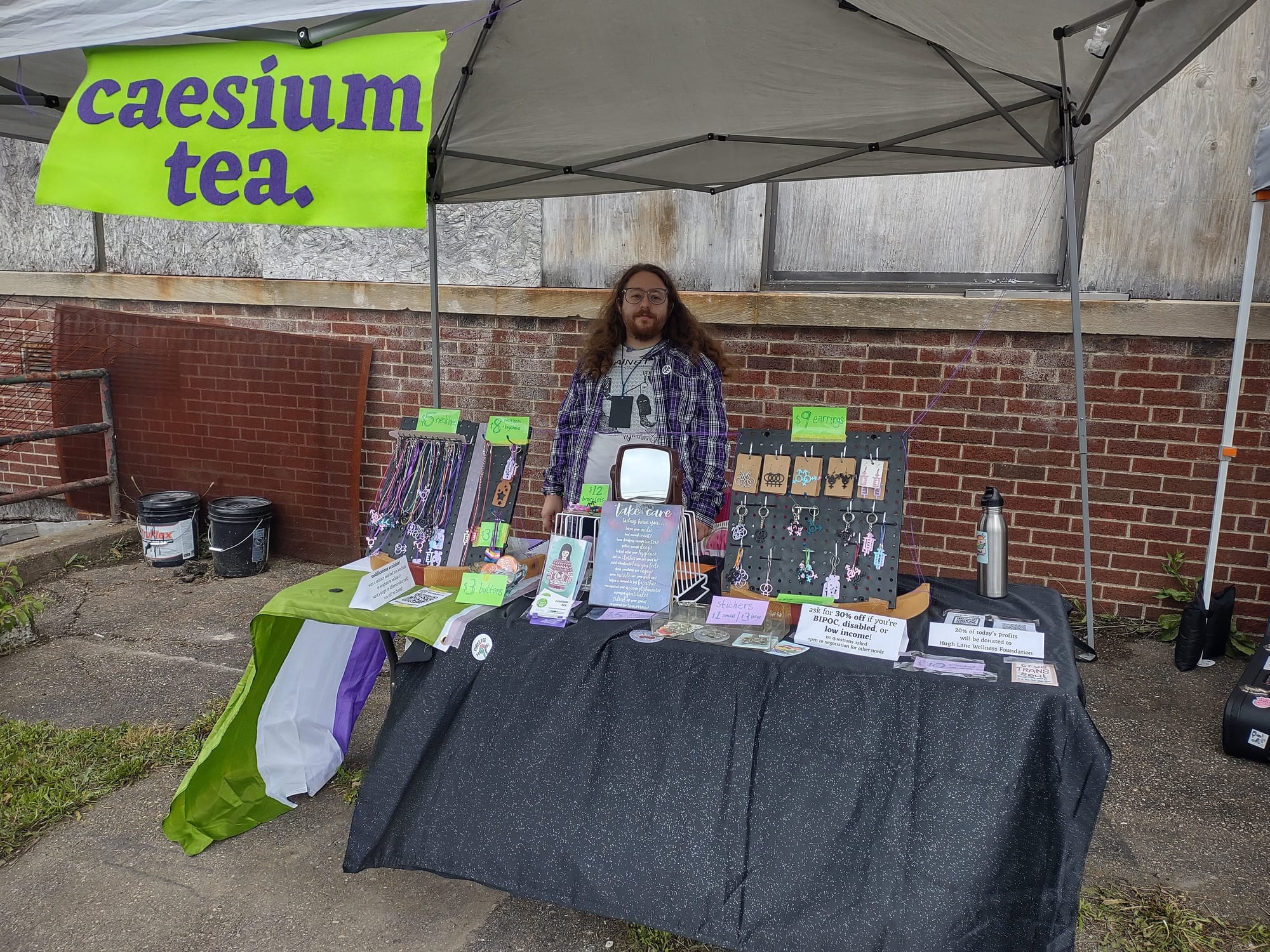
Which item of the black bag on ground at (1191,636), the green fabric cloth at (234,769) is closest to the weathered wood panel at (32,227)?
the green fabric cloth at (234,769)

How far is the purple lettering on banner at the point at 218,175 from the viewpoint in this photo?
190 centimetres

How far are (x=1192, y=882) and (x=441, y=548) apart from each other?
237cm

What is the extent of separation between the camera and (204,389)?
574 cm

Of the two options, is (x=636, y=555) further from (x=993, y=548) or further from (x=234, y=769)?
(x=234, y=769)

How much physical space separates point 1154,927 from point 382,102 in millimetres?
2773

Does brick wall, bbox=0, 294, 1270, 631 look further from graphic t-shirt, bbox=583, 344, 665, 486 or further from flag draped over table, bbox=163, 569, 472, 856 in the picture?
flag draped over table, bbox=163, 569, 472, 856

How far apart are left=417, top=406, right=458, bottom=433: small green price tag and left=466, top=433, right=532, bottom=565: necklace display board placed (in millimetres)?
Result: 141

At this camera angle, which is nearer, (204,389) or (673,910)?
(673,910)

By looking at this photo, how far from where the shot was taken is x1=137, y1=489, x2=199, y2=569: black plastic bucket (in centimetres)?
545

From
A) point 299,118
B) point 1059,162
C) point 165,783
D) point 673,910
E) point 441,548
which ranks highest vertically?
point 1059,162

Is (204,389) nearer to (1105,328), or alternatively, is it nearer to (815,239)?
(815,239)

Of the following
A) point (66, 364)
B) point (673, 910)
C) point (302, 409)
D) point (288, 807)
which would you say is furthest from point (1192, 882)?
point (66, 364)

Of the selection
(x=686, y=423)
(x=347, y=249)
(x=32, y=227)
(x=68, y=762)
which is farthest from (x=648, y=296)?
(x=32, y=227)

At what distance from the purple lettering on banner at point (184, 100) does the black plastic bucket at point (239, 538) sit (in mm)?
3757
